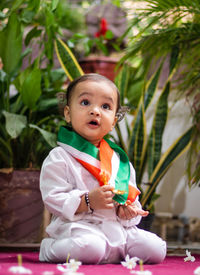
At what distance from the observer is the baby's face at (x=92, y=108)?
1.05m

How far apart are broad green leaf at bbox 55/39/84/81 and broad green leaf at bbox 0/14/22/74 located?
0.56 feet

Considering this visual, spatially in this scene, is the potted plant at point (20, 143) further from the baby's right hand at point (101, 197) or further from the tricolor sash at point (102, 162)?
the baby's right hand at point (101, 197)

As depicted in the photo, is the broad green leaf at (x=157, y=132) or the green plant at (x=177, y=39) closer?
the green plant at (x=177, y=39)

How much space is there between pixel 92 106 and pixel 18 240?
2.45 ft

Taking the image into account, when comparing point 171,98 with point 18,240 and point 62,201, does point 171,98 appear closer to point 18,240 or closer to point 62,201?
point 18,240

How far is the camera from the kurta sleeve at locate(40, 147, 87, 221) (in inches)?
37.2

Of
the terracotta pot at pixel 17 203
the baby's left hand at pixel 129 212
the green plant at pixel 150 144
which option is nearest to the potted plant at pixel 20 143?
the terracotta pot at pixel 17 203

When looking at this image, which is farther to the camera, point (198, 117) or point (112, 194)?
point (198, 117)

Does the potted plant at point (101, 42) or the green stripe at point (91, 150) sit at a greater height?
the potted plant at point (101, 42)

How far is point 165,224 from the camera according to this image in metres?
2.15

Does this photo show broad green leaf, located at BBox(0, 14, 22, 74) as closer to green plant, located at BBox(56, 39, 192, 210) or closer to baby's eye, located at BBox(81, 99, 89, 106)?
green plant, located at BBox(56, 39, 192, 210)

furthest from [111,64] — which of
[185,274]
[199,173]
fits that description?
[185,274]

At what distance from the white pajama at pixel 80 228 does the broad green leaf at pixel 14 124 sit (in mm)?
372

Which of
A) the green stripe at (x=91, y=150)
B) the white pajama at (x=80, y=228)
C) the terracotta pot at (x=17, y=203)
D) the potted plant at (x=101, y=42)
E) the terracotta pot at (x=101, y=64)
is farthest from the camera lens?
the terracotta pot at (x=101, y=64)
